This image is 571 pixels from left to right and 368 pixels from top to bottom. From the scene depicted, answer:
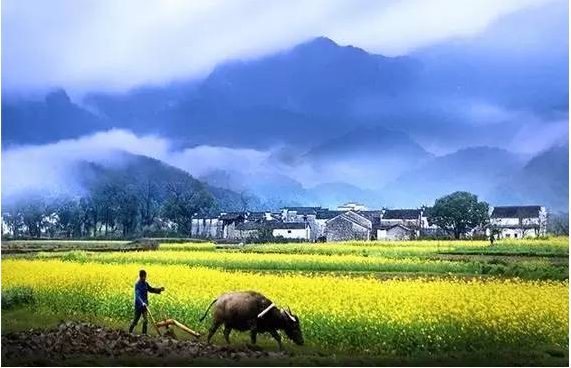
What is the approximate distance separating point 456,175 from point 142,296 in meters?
3.28

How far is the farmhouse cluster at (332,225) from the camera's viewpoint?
8.84 metres

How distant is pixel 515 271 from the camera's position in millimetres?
8648

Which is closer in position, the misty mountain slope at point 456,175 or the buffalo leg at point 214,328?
the buffalo leg at point 214,328

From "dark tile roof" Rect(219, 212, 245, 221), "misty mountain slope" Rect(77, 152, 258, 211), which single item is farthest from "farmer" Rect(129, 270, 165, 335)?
"dark tile roof" Rect(219, 212, 245, 221)

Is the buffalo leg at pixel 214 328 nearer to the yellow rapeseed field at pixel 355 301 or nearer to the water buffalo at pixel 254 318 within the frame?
the water buffalo at pixel 254 318

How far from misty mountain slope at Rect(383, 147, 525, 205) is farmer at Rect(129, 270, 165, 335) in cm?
250

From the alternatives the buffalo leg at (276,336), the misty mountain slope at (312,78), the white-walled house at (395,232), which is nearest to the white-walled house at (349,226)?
the white-walled house at (395,232)

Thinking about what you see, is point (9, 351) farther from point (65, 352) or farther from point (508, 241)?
point (508, 241)

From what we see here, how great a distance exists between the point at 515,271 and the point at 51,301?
456cm

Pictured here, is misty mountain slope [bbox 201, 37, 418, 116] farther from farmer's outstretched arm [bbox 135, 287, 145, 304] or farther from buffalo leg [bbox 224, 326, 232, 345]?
buffalo leg [bbox 224, 326, 232, 345]

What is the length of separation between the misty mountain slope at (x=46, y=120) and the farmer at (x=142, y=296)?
158 cm

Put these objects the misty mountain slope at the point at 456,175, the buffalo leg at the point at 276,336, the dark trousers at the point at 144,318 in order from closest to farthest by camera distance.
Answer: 1. the buffalo leg at the point at 276,336
2. the dark trousers at the point at 144,318
3. the misty mountain slope at the point at 456,175

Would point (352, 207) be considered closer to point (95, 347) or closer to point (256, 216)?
point (256, 216)

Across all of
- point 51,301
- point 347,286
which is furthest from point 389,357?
point 51,301
